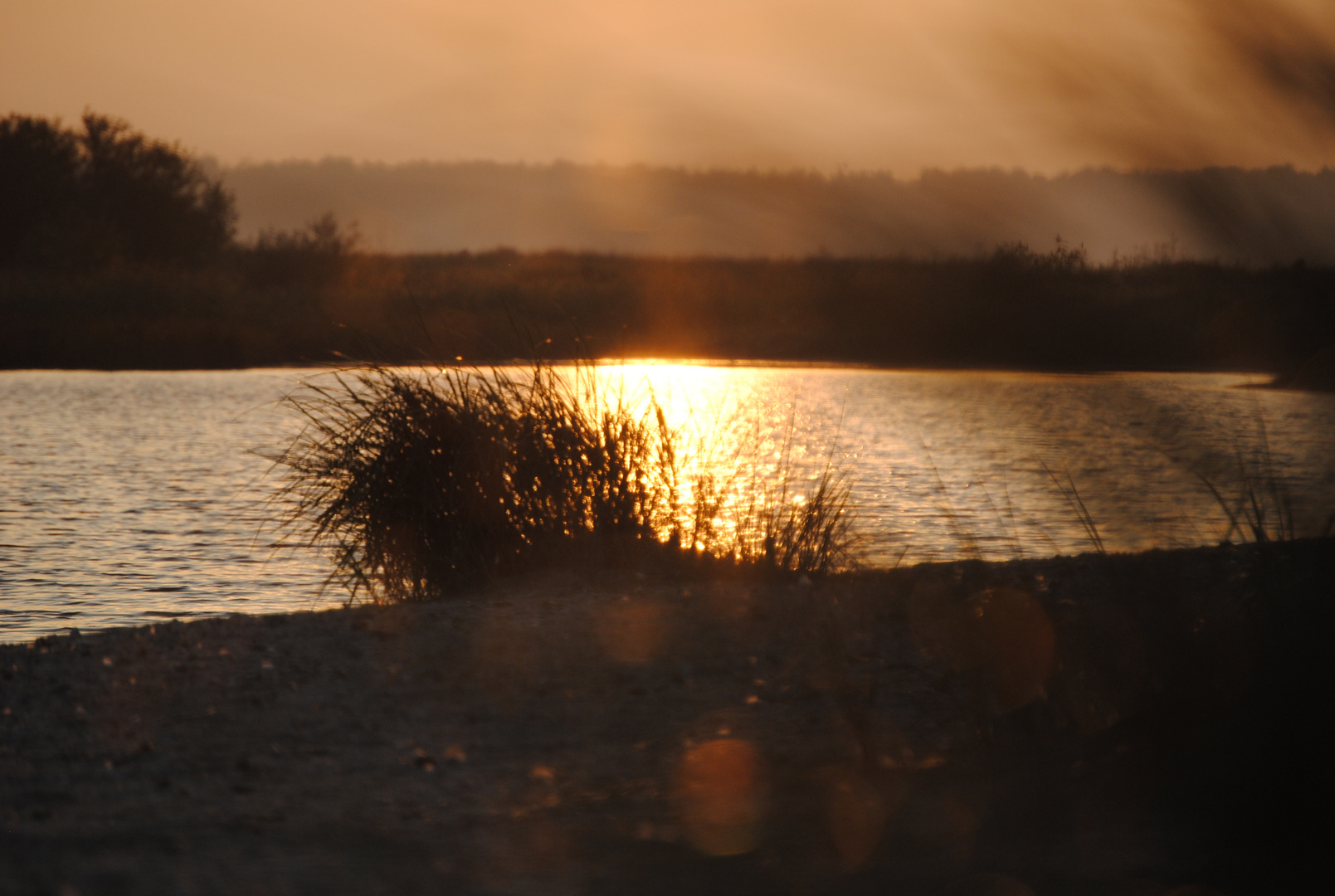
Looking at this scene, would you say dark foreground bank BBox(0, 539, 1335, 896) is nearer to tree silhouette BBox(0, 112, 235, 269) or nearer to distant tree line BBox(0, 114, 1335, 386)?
distant tree line BBox(0, 114, 1335, 386)

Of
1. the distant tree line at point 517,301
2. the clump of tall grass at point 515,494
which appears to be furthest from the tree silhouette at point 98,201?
the clump of tall grass at point 515,494

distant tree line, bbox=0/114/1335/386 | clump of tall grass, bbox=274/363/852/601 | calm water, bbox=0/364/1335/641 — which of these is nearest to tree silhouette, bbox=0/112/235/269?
distant tree line, bbox=0/114/1335/386

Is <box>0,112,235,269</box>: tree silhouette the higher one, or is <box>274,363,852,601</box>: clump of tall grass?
<box>0,112,235,269</box>: tree silhouette

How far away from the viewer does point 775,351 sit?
39906 mm

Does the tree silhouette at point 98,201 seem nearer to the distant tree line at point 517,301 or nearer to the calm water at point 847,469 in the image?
the distant tree line at point 517,301

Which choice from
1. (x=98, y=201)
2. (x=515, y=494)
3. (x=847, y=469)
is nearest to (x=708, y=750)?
(x=515, y=494)

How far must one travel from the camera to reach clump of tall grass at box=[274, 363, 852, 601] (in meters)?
6.92

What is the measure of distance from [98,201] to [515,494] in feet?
154

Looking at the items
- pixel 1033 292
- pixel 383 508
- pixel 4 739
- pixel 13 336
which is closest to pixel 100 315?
pixel 13 336

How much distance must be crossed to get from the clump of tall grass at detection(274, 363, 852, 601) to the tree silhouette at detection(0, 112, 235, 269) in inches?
1613

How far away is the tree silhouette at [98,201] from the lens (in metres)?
44.0

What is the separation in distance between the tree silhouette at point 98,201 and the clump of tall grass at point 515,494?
4097cm

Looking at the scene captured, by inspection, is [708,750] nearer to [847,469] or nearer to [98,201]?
[847,469]

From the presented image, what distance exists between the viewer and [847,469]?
9.28 meters
